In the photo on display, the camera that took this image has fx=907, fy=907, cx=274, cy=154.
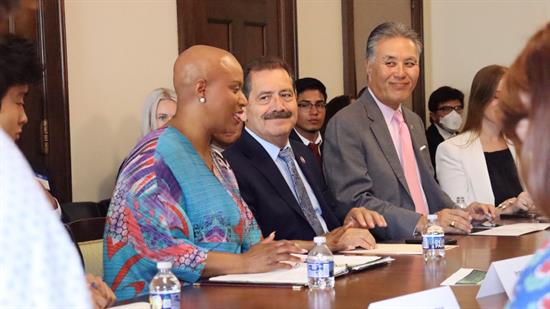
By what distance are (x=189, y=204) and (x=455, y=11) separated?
21.8 ft

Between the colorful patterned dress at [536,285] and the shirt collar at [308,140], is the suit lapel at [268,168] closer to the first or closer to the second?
the colorful patterned dress at [536,285]

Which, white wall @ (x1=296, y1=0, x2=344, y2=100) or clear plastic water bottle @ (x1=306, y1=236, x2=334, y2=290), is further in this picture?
white wall @ (x1=296, y1=0, x2=344, y2=100)

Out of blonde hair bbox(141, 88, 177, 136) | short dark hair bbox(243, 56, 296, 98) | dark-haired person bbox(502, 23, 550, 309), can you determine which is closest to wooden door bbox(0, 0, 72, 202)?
blonde hair bbox(141, 88, 177, 136)

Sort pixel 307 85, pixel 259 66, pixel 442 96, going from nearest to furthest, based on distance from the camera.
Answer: pixel 259 66 → pixel 307 85 → pixel 442 96

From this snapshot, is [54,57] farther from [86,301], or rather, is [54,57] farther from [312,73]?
[86,301]

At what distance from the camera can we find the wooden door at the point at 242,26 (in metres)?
5.80

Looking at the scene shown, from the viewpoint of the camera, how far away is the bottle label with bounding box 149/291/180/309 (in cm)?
224

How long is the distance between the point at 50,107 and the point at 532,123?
3.83 metres

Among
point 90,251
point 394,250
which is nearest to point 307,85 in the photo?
point 394,250

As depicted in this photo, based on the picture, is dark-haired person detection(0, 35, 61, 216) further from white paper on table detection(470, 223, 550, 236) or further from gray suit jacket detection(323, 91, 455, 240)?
white paper on table detection(470, 223, 550, 236)

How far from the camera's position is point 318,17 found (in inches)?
284

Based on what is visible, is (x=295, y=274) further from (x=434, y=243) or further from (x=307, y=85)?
(x=307, y=85)

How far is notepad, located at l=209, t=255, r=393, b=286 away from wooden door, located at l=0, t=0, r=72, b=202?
7.67 feet

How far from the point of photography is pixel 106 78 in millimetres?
5191
